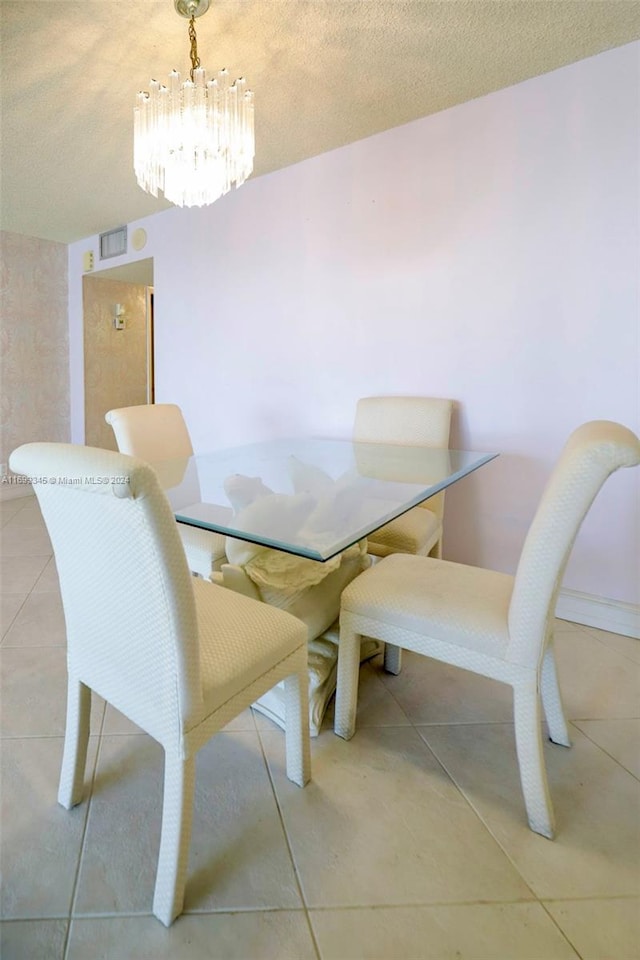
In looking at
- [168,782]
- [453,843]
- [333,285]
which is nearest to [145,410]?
[333,285]

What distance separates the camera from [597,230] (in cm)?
188

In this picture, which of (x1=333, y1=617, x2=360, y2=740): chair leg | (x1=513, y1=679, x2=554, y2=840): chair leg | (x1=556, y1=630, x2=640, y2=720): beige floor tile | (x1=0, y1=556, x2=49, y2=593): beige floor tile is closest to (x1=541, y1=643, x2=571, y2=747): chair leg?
(x1=556, y1=630, x2=640, y2=720): beige floor tile

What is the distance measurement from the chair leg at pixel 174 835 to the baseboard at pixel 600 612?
1.82 m

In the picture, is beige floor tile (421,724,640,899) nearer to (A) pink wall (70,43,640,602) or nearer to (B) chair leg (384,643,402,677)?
(B) chair leg (384,643,402,677)

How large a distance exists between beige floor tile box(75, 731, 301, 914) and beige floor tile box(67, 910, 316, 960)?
0.02 m

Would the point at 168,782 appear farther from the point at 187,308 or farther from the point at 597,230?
the point at 187,308

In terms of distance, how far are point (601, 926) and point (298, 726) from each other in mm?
689

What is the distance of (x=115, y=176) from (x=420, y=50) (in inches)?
77.7

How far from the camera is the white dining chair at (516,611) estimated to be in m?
0.94

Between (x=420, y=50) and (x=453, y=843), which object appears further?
(x=420, y=50)

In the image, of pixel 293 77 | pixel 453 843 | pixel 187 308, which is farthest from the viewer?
pixel 187 308

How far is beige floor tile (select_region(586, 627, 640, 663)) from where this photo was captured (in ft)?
5.99

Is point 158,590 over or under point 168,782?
over

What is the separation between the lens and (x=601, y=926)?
2.93 feet
